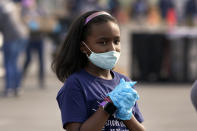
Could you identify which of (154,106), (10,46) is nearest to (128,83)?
(154,106)

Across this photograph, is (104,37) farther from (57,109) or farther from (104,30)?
(57,109)

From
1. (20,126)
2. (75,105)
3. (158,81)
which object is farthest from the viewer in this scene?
(158,81)

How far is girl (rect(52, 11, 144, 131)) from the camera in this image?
2990 mm

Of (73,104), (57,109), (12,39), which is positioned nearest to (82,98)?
(73,104)

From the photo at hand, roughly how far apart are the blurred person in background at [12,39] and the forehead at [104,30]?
23.2ft

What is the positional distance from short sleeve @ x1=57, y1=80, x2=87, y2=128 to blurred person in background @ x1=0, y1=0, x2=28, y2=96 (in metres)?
7.18

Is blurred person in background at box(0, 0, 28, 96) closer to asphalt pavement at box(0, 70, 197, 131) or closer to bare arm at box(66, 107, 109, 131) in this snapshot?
asphalt pavement at box(0, 70, 197, 131)

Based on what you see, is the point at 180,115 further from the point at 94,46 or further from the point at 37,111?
the point at 94,46

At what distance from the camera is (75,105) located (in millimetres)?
3045

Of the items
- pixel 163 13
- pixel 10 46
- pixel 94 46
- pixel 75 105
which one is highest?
pixel 94 46

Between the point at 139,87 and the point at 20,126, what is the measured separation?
4.71m

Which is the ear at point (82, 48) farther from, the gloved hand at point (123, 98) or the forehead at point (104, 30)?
the gloved hand at point (123, 98)

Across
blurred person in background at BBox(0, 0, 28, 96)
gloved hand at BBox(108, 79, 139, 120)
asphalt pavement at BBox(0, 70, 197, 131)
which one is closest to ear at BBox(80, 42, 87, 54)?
gloved hand at BBox(108, 79, 139, 120)

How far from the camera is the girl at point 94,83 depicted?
2.99 meters
